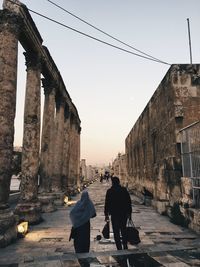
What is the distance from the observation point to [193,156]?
807cm

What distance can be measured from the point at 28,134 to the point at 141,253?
659cm

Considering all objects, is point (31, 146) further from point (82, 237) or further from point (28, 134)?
point (82, 237)

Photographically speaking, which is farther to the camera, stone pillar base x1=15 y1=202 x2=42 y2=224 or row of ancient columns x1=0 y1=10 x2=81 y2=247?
stone pillar base x1=15 y1=202 x2=42 y2=224

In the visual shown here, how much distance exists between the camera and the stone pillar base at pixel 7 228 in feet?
20.8

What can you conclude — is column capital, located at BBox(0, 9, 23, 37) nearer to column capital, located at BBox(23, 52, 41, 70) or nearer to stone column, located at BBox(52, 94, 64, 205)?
column capital, located at BBox(23, 52, 41, 70)

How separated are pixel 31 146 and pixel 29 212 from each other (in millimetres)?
2479

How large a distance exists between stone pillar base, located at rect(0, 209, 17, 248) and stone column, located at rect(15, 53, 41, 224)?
2.24m

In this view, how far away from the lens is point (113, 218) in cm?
531

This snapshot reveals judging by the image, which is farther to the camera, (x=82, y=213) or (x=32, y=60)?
(x=32, y=60)

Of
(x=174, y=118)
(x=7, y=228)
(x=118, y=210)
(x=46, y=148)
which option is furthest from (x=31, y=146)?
(x=118, y=210)

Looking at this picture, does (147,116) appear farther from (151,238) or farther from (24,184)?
(151,238)

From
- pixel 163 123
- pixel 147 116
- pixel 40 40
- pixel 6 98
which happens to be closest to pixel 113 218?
pixel 6 98

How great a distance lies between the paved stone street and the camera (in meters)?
4.75

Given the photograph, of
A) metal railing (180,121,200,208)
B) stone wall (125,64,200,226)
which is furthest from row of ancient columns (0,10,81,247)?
metal railing (180,121,200,208)
